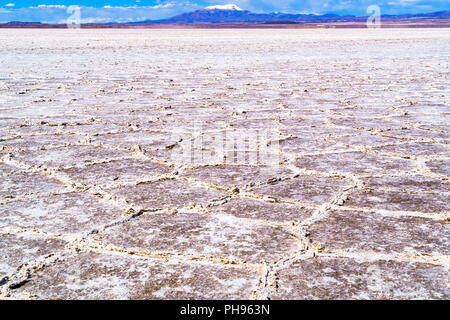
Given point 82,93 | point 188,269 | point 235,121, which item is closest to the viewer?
point 188,269

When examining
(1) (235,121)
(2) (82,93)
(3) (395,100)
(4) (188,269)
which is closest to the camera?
(4) (188,269)

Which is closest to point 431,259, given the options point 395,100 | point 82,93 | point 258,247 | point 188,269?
point 258,247

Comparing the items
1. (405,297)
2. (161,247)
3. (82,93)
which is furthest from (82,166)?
(82,93)

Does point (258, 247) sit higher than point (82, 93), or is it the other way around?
point (82, 93)

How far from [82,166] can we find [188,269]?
1157 millimetres

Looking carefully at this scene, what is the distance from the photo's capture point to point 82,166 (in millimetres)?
2322

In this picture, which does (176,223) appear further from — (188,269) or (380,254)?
(380,254)

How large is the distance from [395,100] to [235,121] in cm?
176

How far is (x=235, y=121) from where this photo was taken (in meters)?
3.42

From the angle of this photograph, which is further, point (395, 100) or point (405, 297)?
point (395, 100)
